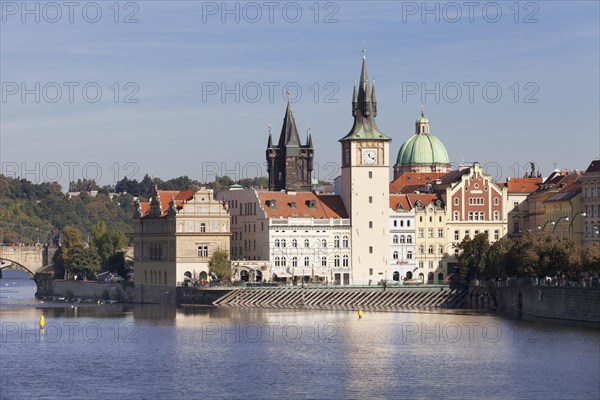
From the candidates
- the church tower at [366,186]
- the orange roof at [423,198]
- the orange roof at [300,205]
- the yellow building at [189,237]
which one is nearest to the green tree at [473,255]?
the church tower at [366,186]

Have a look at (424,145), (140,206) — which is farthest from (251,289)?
(424,145)

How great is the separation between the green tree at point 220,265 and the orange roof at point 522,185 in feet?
103

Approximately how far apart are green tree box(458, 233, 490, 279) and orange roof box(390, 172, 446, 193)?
2938 centimetres

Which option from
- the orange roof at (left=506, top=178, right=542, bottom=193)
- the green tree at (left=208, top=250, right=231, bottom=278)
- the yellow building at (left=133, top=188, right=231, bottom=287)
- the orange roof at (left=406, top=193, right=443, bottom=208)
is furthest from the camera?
the orange roof at (left=506, top=178, right=542, bottom=193)

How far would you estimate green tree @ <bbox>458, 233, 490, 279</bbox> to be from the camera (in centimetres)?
15075

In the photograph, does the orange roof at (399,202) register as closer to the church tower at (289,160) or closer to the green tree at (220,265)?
the church tower at (289,160)

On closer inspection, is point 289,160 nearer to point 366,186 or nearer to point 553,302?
point 366,186

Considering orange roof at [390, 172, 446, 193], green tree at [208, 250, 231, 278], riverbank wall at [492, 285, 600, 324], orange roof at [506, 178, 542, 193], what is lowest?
riverbank wall at [492, 285, 600, 324]

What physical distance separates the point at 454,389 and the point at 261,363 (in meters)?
14.3

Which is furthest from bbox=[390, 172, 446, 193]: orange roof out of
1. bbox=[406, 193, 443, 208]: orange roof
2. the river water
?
the river water

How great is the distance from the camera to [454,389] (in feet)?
277

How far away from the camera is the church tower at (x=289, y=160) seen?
173 m

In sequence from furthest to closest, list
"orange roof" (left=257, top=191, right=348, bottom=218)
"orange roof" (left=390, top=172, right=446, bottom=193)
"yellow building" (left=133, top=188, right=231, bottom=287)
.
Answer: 1. "orange roof" (left=390, top=172, right=446, bottom=193)
2. "orange roof" (left=257, top=191, right=348, bottom=218)
3. "yellow building" (left=133, top=188, right=231, bottom=287)

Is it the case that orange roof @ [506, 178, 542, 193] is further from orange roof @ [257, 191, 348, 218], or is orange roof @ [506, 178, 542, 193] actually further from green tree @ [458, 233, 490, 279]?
green tree @ [458, 233, 490, 279]
